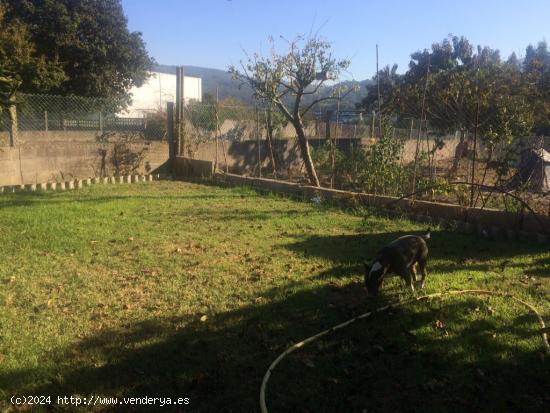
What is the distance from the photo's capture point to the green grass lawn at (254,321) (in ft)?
10.5

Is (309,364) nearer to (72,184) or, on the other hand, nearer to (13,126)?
(72,184)

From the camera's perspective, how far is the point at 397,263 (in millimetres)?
4727

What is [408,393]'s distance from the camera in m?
3.17

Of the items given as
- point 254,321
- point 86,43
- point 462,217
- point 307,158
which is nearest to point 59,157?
point 307,158

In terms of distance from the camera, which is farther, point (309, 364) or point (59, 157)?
point (59, 157)

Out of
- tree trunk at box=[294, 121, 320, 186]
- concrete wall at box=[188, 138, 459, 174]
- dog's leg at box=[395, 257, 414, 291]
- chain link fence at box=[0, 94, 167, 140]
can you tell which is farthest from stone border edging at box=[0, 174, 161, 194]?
dog's leg at box=[395, 257, 414, 291]

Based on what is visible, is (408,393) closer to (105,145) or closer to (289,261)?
(289,261)

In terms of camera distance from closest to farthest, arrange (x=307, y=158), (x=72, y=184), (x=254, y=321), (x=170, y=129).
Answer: (x=254, y=321)
(x=72, y=184)
(x=307, y=158)
(x=170, y=129)

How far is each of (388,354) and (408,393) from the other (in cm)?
51

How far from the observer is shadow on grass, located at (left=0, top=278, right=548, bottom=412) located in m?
3.11

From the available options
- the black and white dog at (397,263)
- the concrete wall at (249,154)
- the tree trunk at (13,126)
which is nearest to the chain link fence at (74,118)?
the tree trunk at (13,126)

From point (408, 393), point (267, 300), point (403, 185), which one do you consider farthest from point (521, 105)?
point (408, 393)

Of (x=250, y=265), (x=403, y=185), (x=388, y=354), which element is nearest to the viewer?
(x=388, y=354)

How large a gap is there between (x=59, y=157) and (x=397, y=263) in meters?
9.78
